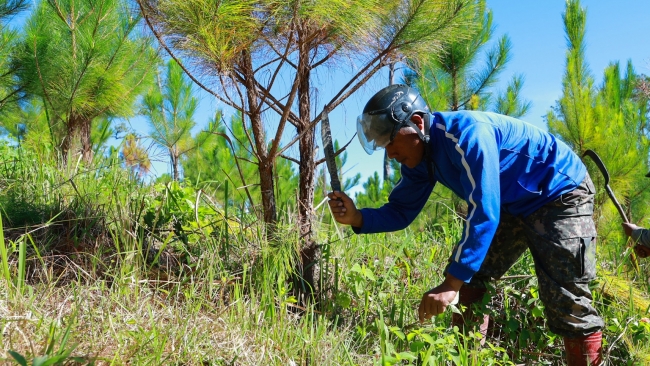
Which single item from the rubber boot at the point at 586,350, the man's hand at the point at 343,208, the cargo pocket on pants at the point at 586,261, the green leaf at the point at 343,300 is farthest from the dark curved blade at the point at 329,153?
the rubber boot at the point at 586,350

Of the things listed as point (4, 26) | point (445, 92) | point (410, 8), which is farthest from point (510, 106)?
point (4, 26)

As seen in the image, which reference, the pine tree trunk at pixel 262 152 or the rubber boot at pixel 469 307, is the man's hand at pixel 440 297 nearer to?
the rubber boot at pixel 469 307

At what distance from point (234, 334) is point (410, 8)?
194 centimetres

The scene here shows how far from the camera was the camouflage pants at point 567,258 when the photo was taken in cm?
248

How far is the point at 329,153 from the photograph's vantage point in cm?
266

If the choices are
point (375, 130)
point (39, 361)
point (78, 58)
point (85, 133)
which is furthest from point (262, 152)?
point (85, 133)

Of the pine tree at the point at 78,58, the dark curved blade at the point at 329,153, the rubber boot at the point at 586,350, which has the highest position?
the pine tree at the point at 78,58

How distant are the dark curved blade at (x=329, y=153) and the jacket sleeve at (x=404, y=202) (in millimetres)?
204

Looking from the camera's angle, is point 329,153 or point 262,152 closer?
point 329,153

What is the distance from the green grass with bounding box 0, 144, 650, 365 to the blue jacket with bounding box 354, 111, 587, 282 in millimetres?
374

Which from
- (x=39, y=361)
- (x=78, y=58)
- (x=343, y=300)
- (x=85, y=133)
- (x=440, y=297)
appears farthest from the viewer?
(x=85, y=133)

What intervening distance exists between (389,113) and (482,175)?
18.5 inches

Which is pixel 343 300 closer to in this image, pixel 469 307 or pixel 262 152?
pixel 469 307

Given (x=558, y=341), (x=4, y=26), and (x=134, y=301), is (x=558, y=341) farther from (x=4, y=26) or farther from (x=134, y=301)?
(x=4, y=26)
